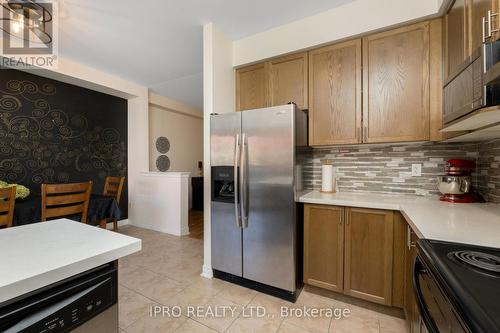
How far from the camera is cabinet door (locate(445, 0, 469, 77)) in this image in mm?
1322

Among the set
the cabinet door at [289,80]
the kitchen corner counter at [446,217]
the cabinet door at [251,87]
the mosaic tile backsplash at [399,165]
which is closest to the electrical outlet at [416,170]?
the mosaic tile backsplash at [399,165]

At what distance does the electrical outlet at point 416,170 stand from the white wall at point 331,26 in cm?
120

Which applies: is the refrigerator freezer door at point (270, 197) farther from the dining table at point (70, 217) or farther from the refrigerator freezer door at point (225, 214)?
the dining table at point (70, 217)

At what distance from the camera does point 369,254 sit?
1.66 meters

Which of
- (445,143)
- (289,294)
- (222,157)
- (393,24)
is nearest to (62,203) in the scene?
(222,157)

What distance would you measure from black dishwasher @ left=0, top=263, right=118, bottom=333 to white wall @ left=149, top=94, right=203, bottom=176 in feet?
13.6

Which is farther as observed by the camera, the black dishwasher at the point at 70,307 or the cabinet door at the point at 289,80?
the cabinet door at the point at 289,80

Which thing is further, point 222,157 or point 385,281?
point 222,157

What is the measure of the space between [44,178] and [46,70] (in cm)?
140

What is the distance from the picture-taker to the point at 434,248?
0.89 metres

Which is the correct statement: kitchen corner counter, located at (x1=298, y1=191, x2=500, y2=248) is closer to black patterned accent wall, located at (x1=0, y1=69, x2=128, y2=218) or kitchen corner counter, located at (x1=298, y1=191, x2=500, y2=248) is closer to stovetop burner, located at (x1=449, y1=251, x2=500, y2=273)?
stovetop burner, located at (x1=449, y1=251, x2=500, y2=273)

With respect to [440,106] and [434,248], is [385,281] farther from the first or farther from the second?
[440,106]

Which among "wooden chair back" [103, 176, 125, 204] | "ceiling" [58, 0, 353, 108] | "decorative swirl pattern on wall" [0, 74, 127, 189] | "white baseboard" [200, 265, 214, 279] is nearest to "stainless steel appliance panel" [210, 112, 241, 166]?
"ceiling" [58, 0, 353, 108]

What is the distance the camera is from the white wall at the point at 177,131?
4.58 m
